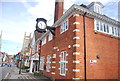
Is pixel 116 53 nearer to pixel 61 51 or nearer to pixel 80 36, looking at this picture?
pixel 80 36

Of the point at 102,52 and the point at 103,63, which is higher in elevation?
the point at 102,52

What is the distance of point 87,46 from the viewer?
31.7 ft

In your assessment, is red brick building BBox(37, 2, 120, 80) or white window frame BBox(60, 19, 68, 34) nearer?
red brick building BBox(37, 2, 120, 80)

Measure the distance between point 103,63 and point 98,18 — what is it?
14.9 ft

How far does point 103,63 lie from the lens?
10.3 metres

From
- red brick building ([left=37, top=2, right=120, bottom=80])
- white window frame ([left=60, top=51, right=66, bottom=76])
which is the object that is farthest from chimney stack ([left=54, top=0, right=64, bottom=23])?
white window frame ([left=60, top=51, right=66, bottom=76])

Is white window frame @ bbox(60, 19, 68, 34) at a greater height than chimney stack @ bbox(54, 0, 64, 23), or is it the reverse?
chimney stack @ bbox(54, 0, 64, 23)

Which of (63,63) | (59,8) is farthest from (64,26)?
(63,63)

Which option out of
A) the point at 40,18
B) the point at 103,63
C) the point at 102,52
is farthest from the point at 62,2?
the point at 103,63

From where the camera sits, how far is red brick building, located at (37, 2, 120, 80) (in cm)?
924

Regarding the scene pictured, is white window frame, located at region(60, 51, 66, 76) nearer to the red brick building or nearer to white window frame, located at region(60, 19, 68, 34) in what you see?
the red brick building

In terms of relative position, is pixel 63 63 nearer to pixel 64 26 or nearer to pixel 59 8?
pixel 64 26

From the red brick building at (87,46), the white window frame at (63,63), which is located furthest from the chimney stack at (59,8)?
the white window frame at (63,63)

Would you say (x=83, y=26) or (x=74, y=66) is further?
(x=83, y=26)
